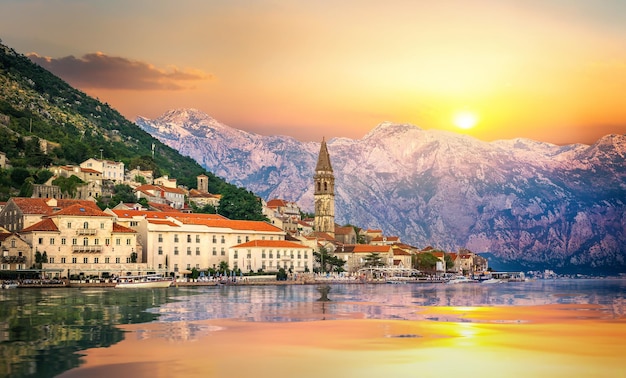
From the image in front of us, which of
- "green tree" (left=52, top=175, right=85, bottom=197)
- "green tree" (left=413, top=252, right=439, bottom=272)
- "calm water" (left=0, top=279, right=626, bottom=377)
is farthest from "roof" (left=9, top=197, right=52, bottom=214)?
"green tree" (left=413, top=252, right=439, bottom=272)

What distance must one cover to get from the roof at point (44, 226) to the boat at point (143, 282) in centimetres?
1088

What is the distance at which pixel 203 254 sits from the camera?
123688mm

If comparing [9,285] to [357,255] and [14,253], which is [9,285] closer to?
[14,253]

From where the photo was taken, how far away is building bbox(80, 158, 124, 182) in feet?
482

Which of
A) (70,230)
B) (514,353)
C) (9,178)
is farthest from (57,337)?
(9,178)

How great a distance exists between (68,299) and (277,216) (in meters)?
101

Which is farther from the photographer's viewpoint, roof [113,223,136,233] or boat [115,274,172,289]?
roof [113,223,136,233]

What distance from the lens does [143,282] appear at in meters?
103

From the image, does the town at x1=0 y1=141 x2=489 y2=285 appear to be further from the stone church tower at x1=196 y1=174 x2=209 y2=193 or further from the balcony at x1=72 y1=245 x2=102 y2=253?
the stone church tower at x1=196 y1=174 x2=209 y2=193

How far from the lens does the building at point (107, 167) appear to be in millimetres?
146875

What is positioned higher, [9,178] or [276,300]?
[9,178]

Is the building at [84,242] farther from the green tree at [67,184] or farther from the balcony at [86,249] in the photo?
the green tree at [67,184]

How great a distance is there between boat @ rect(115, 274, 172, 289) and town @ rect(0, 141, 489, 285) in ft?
7.97

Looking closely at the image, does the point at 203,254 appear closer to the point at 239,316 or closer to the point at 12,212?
the point at 12,212
